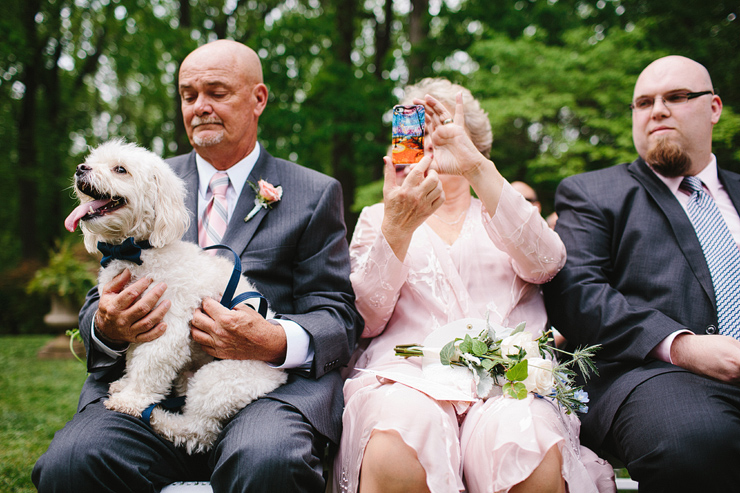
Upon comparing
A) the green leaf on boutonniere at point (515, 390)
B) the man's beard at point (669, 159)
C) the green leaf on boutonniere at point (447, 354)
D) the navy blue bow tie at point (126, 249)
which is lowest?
the green leaf on boutonniere at point (515, 390)

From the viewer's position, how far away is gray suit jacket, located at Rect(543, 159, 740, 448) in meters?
2.31

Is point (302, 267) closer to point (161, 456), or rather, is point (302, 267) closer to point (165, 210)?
point (165, 210)

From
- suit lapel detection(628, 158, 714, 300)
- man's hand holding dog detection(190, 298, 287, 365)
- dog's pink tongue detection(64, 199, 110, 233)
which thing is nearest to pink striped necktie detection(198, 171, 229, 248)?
man's hand holding dog detection(190, 298, 287, 365)

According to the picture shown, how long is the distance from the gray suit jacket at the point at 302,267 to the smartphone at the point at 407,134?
1.81ft

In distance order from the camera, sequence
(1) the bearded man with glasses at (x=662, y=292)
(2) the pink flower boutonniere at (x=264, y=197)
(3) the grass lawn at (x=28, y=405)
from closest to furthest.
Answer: (1) the bearded man with glasses at (x=662, y=292) < (2) the pink flower boutonniere at (x=264, y=197) < (3) the grass lawn at (x=28, y=405)

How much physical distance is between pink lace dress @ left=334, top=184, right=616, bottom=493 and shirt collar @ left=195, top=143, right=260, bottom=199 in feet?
2.36

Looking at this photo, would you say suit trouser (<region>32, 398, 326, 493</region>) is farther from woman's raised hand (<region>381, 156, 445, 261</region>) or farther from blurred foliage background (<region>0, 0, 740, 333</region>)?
blurred foliage background (<region>0, 0, 740, 333</region>)

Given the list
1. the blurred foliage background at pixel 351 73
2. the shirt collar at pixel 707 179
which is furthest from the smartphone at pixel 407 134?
the blurred foliage background at pixel 351 73

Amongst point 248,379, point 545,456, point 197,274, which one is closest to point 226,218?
point 197,274

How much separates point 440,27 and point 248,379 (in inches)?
464

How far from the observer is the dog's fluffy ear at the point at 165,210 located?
2068 mm

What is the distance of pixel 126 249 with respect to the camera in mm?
2100

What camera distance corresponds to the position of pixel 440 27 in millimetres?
12047

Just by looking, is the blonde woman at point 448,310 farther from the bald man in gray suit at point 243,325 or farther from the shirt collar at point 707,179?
the shirt collar at point 707,179
